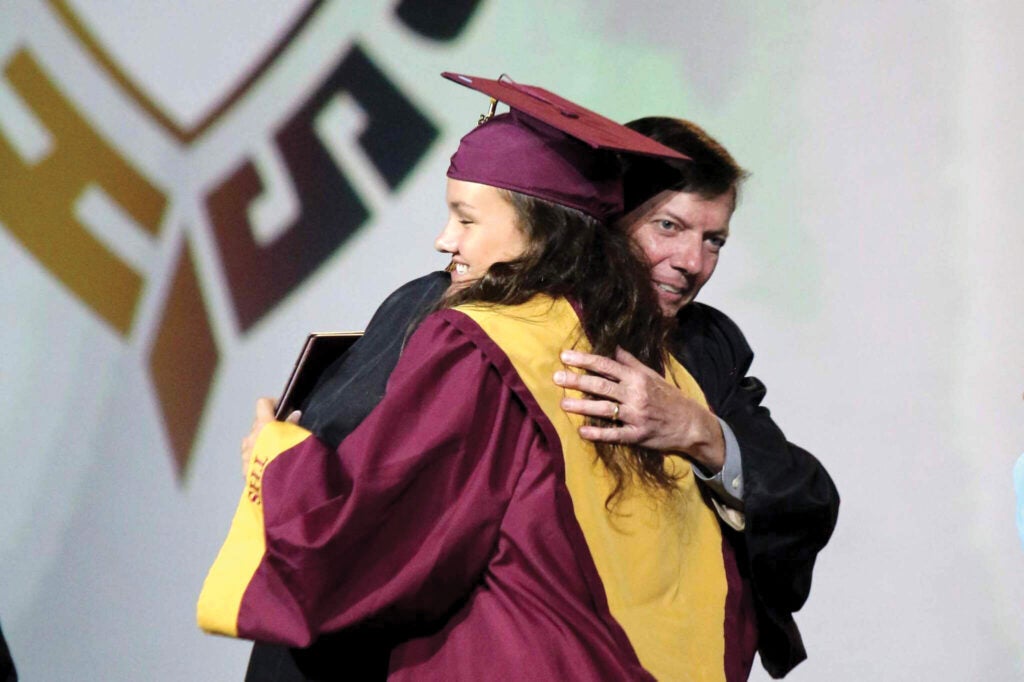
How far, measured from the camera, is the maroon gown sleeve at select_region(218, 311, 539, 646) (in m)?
1.52

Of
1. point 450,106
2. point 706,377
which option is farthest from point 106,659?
point 706,377

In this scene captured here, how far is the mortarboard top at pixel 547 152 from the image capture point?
70.7 inches

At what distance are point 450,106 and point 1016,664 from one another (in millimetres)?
2036

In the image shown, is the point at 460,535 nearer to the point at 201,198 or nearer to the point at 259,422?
the point at 259,422

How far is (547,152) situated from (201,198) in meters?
1.92

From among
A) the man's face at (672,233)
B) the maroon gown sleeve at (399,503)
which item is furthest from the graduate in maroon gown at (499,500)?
the man's face at (672,233)

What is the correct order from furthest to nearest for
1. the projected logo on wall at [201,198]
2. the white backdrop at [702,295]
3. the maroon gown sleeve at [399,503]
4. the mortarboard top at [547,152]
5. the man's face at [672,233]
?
the projected logo on wall at [201,198] < the white backdrop at [702,295] < the man's face at [672,233] < the mortarboard top at [547,152] < the maroon gown sleeve at [399,503]

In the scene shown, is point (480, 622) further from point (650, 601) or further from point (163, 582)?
point (163, 582)

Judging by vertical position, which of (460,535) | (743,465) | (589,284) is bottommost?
(460,535)

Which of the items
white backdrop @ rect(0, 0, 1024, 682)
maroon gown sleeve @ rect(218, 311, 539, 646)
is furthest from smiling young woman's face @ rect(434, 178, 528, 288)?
white backdrop @ rect(0, 0, 1024, 682)

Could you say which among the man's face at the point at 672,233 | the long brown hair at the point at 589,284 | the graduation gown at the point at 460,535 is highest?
the man's face at the point at 672,233

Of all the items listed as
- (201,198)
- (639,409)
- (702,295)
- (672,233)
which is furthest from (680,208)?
(201,198)

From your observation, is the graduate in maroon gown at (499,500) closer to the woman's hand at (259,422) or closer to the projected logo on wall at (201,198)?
the woman's hand at (259,422)

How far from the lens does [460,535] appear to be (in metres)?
1.58
